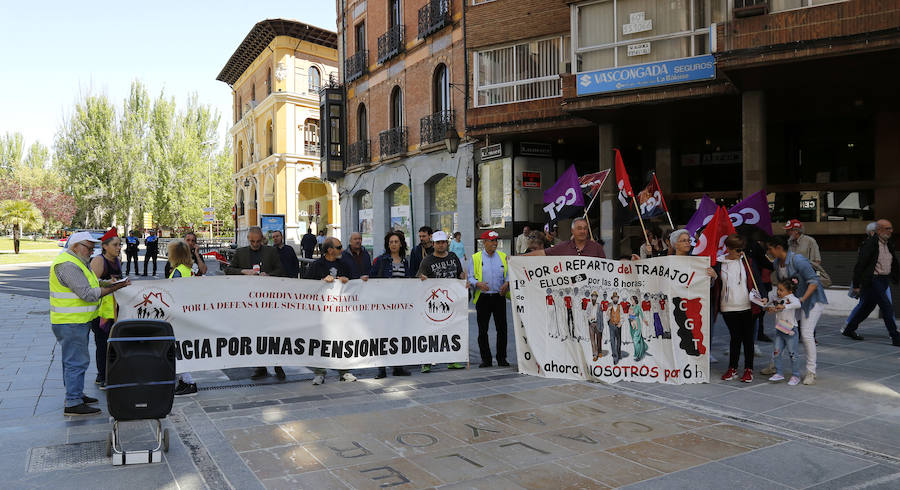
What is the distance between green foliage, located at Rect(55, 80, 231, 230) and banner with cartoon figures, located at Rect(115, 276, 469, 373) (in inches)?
2085

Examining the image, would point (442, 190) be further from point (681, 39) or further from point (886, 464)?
point (886, 464)

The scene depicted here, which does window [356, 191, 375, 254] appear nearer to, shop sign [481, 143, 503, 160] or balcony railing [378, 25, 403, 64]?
balcony railing [378, 25, 403, 64]

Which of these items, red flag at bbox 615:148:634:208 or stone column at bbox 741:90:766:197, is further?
stone column at bbox 741:90:766:197

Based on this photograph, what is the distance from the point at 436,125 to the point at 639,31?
975 cm

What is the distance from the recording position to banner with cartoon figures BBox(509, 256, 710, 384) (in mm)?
7449

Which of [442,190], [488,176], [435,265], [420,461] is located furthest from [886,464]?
[442,190]

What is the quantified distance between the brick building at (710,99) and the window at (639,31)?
0.09 ft

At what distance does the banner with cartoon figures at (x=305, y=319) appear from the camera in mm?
7156

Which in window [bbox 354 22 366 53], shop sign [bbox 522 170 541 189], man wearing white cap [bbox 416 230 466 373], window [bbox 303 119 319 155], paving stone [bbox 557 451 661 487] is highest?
window [bbox 354 22 366 53]

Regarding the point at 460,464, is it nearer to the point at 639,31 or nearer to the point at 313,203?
the point at 639,31

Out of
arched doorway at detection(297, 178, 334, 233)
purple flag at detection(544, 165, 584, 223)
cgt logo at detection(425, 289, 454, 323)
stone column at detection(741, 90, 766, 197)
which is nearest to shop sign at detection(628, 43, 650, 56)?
stone column at detection(741, 90, 766, 197)

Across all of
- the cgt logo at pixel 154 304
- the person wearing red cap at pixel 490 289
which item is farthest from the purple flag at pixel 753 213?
the cgt logo at pixel 154 304

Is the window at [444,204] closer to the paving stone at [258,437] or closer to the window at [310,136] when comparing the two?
the paving stone at [258,437]

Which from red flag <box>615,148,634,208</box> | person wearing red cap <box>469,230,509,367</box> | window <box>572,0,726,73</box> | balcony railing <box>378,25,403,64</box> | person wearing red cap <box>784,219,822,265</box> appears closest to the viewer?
person wearing red cap <box>469,230,509,367</box>
